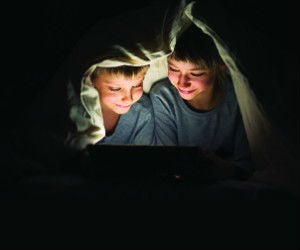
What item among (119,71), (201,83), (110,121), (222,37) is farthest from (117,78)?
(222,37)

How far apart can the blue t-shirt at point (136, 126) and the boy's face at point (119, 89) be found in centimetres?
16

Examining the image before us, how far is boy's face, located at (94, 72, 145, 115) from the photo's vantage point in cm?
195

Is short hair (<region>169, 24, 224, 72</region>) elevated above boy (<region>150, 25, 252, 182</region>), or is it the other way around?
short hair (<region>169, 24, 224, 72</region>)

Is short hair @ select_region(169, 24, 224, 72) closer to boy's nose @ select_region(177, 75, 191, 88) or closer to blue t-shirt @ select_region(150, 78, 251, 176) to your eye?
boy's nose @ select_region(177, 75, 191, 88)

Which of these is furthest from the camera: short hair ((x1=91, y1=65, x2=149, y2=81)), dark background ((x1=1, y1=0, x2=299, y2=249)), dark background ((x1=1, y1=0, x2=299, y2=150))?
short hair ((x1=91, y1=65, x2=149, y2=81))

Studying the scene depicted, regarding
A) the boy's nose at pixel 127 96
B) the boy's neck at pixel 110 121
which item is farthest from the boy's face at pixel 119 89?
the boy's neck at pixel 110 121

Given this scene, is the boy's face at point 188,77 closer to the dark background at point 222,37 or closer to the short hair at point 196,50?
the short hair at point 196,50

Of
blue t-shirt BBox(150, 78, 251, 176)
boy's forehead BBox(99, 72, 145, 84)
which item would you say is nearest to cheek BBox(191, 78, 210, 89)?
blue t-shirt BBox(150, 78, 251, 176)

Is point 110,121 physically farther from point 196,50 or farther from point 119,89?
point 196,50

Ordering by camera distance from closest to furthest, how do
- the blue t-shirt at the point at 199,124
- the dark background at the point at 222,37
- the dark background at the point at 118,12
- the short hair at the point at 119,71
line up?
1. the dark background at the point at 118,12
2. the dark background at the point at 222,37
3. the short hair at the point at 119,71
4. the blue t-shirt at the point at 199,124

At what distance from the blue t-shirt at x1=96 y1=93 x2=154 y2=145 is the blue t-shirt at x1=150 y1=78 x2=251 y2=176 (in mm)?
35

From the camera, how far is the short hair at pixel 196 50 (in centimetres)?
196

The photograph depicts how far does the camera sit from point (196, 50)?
1.97 meters

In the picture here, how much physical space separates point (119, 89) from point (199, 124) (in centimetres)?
41
